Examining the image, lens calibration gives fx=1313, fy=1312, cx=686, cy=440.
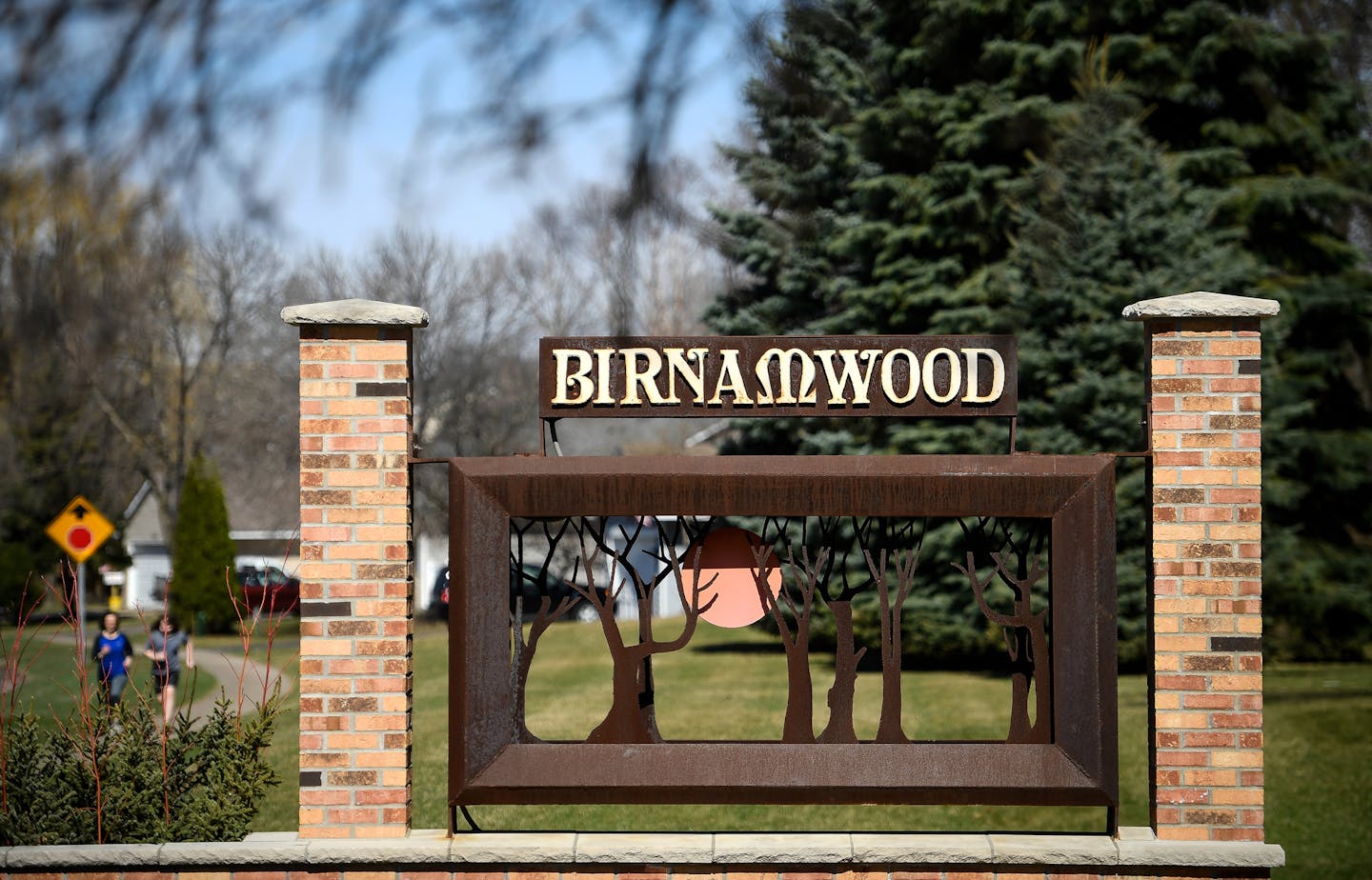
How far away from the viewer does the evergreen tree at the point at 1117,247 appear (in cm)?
1789

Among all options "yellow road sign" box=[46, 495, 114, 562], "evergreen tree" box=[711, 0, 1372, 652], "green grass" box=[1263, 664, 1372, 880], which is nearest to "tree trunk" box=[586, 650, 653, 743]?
"green grass" box=[1263, 664, 1372, 880]

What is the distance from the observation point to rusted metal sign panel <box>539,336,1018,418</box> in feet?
18.9

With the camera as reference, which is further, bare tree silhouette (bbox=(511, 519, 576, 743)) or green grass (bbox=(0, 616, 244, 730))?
green grass (bbox=(0, 616, 244, 730))

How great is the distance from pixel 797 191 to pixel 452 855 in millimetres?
3630

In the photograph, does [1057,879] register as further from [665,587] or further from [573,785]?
[665,587]

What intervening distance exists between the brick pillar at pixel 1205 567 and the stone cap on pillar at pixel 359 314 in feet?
10.3

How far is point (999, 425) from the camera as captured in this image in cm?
1894

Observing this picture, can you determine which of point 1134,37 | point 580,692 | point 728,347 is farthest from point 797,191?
point 1134,37

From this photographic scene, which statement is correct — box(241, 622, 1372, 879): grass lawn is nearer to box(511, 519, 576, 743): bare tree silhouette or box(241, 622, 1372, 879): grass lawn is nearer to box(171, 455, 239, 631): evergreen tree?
box(511, 519, 576, 743): bare tree silhouette

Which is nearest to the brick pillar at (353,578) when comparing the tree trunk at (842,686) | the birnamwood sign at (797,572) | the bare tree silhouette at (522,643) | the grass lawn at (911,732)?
the birnamwood sign at (797,572)

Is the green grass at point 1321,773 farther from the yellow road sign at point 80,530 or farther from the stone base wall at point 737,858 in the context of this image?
the yellow road sign at point 80,530

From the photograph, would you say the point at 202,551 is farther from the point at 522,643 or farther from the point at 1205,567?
the point at 1205,567

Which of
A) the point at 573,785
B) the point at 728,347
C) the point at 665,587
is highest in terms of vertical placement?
the point at 728,347

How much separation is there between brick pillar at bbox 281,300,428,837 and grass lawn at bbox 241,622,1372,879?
4.32 m
